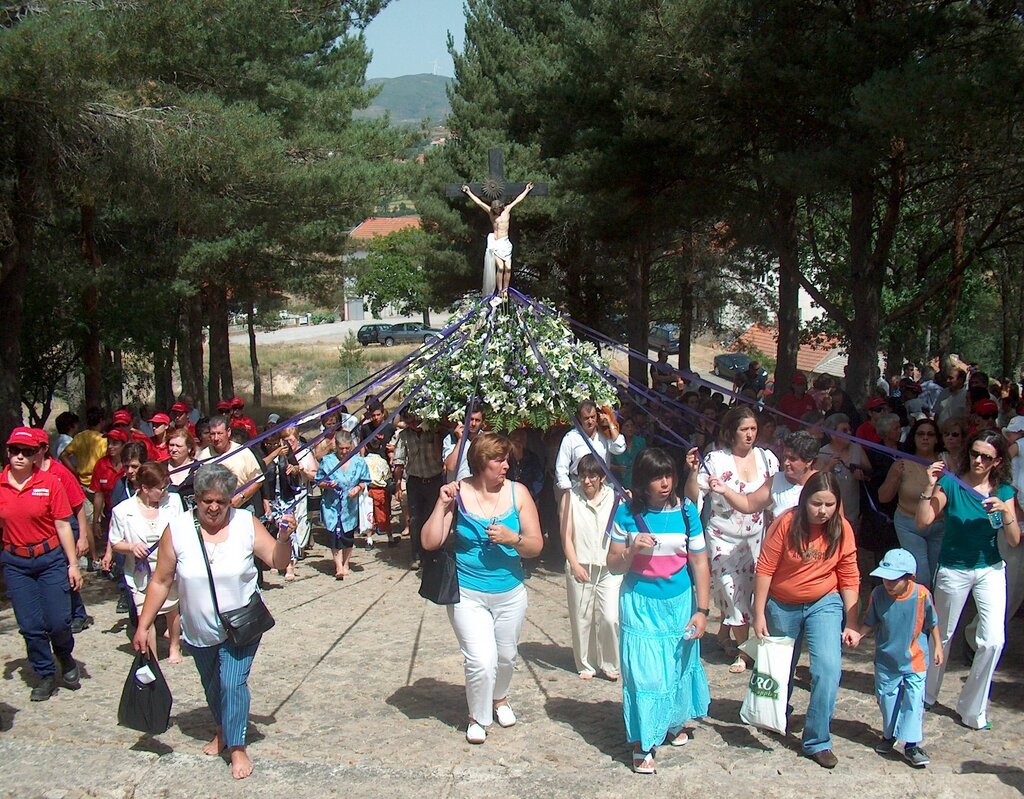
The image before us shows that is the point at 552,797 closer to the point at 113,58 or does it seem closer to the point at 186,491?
the point at 186,491

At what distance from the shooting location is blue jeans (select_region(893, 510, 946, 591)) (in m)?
6.74

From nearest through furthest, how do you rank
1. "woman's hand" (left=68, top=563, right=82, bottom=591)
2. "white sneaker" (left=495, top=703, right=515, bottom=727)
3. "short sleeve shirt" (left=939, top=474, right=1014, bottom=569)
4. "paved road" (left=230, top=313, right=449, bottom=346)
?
"short sleeve shirt" (left=939, top=474, right=1014, bottom=569) < "white sneaker" (left=495, top=703, right=515, bottom=727) < "woman's hand" (left=68, top=563, right=82, bottom=591) < "paved road" (left=230, top=313, right=449, bottom=346)

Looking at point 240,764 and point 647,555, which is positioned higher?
point 647,555

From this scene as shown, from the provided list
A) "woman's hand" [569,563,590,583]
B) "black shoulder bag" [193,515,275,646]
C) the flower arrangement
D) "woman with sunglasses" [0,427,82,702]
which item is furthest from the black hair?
"woman with sunglasses" [0,427,82,702]

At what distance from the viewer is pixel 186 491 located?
739 centimetres

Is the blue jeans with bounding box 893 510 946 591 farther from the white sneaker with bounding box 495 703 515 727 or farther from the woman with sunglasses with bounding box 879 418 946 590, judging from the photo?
the white sneaker with bounding box 495 703 515 727

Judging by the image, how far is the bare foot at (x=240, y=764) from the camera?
5.55 metres

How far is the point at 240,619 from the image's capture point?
17.9 ft

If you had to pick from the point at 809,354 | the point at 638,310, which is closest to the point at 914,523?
the point at 638,310

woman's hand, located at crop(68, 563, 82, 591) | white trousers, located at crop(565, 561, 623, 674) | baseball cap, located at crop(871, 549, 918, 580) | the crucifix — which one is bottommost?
white trousers, located at crop(565, 561, 623, 674)

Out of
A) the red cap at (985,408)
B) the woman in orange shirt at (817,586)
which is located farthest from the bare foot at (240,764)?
the red cap at (985,408)

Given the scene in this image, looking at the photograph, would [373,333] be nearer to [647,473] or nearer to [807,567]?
[647,473]

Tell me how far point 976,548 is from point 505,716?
2923 millimetres

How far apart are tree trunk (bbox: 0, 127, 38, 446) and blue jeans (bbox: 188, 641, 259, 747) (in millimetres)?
7043
